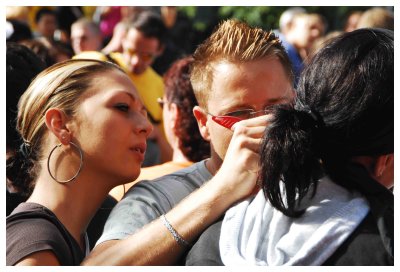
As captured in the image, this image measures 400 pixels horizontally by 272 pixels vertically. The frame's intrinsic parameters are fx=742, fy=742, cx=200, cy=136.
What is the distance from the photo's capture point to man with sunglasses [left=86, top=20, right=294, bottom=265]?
207 cm

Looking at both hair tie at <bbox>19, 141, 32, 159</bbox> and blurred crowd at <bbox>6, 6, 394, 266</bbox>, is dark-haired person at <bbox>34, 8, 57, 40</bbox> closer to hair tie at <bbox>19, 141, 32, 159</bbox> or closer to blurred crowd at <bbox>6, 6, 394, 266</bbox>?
blurred crowd at <bbox>6, 6, 394, 266</bbox>

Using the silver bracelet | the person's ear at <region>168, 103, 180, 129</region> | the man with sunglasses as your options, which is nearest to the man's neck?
the man with sunglasses

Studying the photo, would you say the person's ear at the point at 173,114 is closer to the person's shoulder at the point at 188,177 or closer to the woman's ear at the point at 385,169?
the person's shoulder at the point at 188,177

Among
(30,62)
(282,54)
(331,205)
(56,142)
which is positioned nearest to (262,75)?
(282,54)

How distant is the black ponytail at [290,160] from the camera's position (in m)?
1.82

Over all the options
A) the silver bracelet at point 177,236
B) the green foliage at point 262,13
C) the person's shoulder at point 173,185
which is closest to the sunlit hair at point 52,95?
the person's shoulder at point 173,185

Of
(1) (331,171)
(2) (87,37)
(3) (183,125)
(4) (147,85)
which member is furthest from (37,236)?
(2) (87,37)

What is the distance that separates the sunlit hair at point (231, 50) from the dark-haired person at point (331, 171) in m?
0.88

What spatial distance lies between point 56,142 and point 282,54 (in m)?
0.92

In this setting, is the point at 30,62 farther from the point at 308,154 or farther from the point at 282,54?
the point at 308,154

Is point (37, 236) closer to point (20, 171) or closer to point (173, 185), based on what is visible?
point (173, 185)

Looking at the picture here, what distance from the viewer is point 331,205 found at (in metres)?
1.83

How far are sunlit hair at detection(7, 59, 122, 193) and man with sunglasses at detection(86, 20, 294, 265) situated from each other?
39 centimetres

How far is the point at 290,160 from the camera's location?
5.95ft
